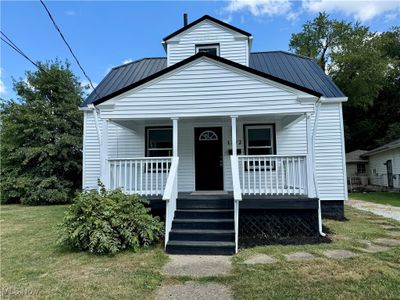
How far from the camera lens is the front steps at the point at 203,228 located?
222 inches

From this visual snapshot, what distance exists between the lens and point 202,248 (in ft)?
18.4

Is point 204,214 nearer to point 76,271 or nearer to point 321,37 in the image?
point 76,271

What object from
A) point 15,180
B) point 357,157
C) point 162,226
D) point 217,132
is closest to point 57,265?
point 162,226

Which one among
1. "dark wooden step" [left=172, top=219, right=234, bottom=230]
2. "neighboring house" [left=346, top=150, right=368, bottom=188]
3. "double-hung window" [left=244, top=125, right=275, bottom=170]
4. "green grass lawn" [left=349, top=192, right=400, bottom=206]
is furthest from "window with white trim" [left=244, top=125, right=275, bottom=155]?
"neighboring house" [left=346, top=150, right=368, bottom=188]

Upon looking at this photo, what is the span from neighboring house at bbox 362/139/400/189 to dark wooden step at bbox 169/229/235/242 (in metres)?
17.6

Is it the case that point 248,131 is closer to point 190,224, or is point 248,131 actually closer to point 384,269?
point 190,224

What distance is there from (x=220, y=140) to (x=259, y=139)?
123 centimetres

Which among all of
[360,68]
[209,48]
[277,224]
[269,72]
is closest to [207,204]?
[277,224]

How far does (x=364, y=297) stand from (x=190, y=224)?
11.6ft

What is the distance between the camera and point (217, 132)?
9.46 meters

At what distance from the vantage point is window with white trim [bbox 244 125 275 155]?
9336 mm

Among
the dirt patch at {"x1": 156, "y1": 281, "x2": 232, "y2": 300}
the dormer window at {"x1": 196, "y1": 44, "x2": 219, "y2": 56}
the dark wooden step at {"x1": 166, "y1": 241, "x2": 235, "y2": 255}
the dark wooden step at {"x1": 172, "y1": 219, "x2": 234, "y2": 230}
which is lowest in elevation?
the dirt patch at {"x1": 156, "y1": 281, "x2": 232, "y2": 300}

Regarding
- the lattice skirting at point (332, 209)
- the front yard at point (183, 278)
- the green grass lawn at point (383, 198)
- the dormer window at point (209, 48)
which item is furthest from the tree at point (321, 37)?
the front yard at point (183, 278)

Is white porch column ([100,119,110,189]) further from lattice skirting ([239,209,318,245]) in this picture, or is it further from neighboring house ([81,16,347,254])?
lattice skirting ([239,209,318,245])
